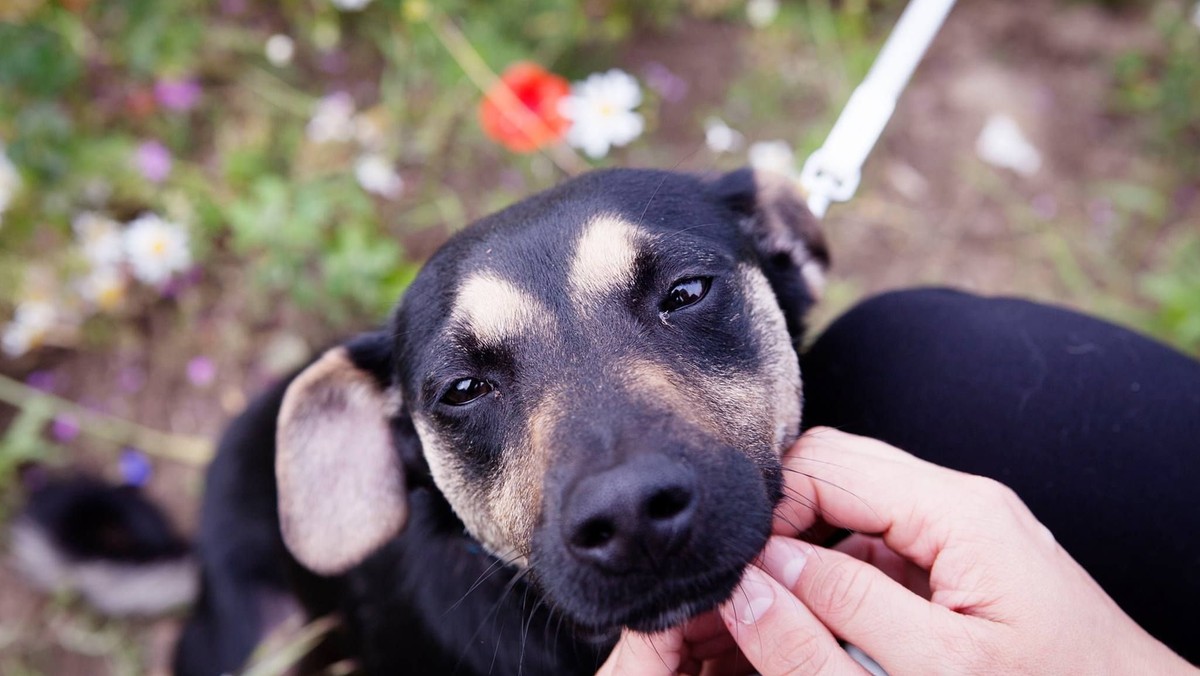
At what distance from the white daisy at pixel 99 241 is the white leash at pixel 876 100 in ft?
12.4

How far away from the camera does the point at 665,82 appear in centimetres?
525

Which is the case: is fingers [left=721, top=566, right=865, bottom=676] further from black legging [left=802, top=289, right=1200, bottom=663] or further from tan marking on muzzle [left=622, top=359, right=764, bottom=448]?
black legging [left=802, top=289, right=1200, bottom=663]

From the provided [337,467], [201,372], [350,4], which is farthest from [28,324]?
[337,467]

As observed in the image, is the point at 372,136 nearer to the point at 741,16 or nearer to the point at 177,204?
the point at 177,204

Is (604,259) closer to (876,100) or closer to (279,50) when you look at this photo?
(876,100)

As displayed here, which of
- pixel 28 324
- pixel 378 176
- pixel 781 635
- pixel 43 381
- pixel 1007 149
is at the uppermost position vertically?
pixel 781 635

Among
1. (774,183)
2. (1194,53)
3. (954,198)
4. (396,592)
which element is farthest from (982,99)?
(396,592)

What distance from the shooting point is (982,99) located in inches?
206

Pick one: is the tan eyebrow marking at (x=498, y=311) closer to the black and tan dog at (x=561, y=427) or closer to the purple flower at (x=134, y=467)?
the black and tan dog at (x=561, y=427)

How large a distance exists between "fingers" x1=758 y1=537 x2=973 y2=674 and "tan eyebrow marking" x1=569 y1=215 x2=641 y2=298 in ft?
2.82

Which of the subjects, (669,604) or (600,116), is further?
(600,116)

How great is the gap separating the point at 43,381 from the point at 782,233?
164 inches

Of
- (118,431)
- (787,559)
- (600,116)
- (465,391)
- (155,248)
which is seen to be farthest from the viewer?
(600,116)

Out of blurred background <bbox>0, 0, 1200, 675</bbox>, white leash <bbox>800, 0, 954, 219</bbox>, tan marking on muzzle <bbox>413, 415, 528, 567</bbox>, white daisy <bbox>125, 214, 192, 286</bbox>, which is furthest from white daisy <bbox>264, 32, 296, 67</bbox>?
white leash <bbox>800, 0, 954, 219</bbox>
